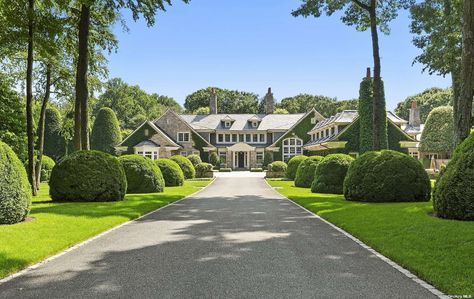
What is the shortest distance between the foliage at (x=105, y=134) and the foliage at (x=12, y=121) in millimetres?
35457

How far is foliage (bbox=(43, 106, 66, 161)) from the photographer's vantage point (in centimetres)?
5641

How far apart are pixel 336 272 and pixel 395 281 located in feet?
2.87

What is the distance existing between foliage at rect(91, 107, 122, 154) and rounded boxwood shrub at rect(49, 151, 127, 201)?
149 feet

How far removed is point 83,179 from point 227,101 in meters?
85.2

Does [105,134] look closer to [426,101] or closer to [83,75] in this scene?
[83,75]

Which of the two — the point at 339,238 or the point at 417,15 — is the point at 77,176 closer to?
the point at 339,238

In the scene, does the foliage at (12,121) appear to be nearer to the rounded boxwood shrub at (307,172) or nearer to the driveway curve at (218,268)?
the rounded boxwood shrub at (307,172)

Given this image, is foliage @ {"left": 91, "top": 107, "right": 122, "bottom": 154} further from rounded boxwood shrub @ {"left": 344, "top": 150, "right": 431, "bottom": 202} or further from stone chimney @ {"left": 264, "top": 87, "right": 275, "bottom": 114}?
rounded boxwood shrub @ {"left": 344, "top": 150, "right": 431, "bottom": 202}

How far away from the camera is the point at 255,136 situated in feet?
221

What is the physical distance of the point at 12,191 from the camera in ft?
38.8

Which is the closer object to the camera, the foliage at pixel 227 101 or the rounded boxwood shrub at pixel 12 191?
the rounded boxwood shrub at pixel 12 191

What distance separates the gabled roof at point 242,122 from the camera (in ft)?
220

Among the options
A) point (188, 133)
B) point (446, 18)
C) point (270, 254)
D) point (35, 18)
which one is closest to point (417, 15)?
point (446, 18)

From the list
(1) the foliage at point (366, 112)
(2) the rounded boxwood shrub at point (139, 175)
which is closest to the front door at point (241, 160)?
(1) the foliage at point (366, 112)
